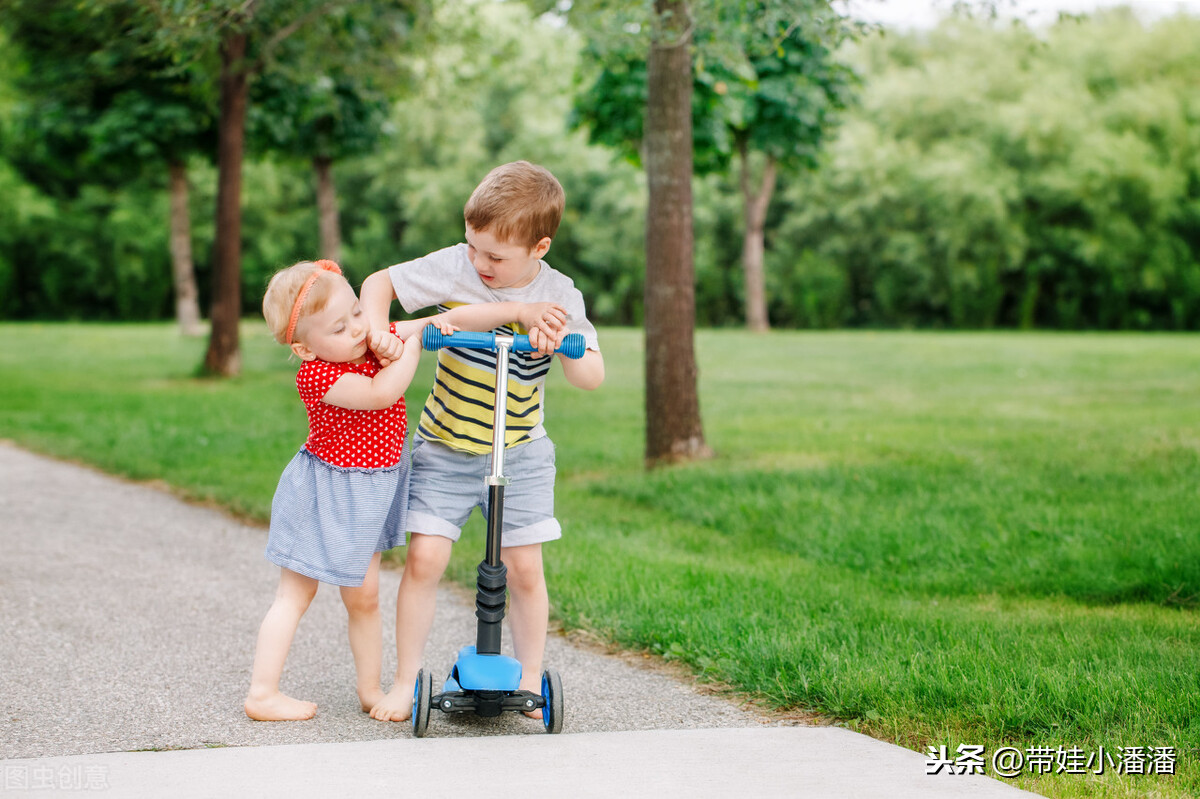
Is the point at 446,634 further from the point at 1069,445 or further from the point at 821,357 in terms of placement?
the point at 821,357

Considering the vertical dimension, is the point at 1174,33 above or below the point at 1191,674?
above

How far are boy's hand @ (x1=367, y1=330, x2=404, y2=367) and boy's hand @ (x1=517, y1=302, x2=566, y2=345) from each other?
13.3 inches

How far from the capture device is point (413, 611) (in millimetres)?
3451

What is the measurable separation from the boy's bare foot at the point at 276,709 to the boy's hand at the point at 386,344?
3.52 ft

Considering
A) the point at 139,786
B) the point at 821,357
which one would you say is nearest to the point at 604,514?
the point at 139,786

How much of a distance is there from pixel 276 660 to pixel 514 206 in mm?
1492

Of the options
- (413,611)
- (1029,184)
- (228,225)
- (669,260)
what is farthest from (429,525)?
(1029,184)

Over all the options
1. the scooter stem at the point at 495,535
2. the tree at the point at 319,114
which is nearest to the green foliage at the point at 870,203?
the tree at the point at 319,114

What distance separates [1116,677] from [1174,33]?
4053 cm

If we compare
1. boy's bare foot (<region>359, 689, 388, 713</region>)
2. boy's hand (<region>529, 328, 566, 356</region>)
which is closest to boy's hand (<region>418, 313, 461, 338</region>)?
boy's hand (<region>529, 328, 566, 356</region>)

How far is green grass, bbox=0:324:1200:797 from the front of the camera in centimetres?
361

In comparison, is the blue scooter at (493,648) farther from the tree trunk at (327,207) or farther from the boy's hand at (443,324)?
the tree trunk at (327,207)

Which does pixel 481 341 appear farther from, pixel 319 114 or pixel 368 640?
pixel 319 114

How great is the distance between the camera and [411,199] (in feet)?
135
